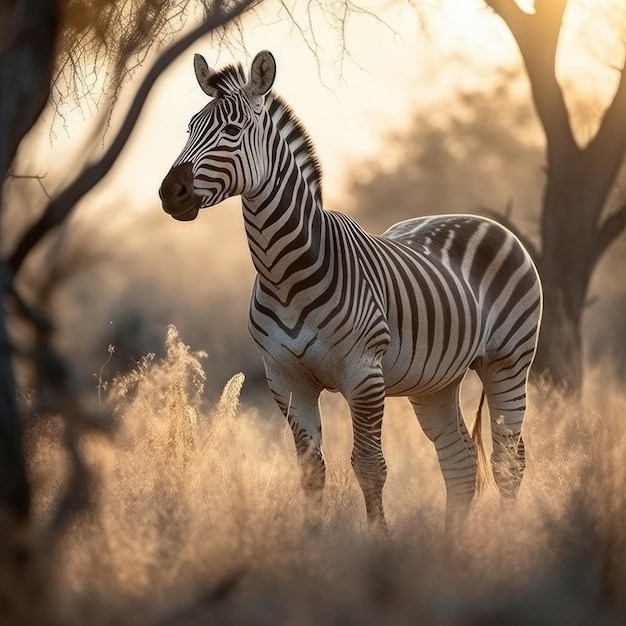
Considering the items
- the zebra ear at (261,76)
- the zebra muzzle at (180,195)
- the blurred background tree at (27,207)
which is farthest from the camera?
the zebra ear at (261,76)

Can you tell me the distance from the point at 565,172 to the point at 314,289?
19.2ft

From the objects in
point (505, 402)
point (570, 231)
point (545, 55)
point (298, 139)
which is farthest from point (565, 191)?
point (298, 139)

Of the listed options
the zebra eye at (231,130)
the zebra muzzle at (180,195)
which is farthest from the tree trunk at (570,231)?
the zebra muzzle at (180,195)

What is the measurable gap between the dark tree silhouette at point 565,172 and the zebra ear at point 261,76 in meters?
5.50

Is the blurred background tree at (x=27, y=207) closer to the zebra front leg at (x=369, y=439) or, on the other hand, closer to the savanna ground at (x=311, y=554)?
the savanna ground at (x=311, y=554)

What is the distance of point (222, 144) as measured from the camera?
4582 millimetres

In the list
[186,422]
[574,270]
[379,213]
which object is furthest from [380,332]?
[379,213]

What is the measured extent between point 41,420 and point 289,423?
1866 millimetres

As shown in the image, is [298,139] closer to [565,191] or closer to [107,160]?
[107,160]

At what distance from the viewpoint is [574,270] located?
9977 millimetres

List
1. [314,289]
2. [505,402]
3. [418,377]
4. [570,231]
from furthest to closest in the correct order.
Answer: [570,231] → [505,402] → [418,377] → [314,289]

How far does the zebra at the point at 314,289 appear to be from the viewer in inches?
183

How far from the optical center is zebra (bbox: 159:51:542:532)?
4.65 meters

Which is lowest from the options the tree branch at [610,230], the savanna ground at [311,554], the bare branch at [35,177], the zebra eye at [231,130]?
the savanna ground at [311,554]
